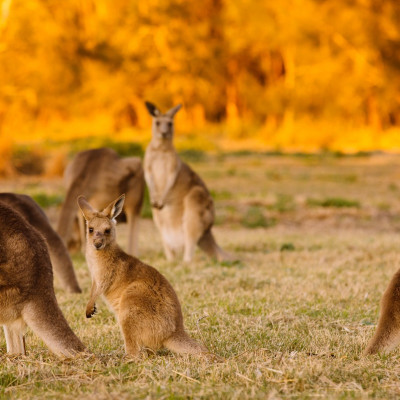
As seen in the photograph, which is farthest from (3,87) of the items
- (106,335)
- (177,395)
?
(177,395)

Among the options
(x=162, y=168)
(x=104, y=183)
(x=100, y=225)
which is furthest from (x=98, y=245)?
(x=162, y=168)

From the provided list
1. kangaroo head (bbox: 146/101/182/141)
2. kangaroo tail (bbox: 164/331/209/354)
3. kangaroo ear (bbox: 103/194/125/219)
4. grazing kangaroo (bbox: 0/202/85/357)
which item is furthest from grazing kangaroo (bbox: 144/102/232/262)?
grazing kangaroo (bbox: 0/202/85/357)

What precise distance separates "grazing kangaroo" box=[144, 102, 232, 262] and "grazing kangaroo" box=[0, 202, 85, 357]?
370 centimetres

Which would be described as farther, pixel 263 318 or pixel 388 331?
pixel 263 318

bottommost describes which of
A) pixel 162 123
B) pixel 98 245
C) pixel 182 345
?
pixel 182 345

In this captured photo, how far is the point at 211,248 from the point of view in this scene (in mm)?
7371

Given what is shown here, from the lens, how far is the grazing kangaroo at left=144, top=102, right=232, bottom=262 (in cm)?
736

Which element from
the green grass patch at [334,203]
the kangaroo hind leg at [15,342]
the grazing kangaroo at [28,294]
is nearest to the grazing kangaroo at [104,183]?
the kangaroo hind leg at [15,342]

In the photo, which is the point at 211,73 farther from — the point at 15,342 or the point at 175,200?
the point at 15,342

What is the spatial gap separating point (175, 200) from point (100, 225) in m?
3.33

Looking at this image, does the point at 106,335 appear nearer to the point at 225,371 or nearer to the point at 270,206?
the point at 225,371

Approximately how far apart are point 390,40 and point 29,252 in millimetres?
22965

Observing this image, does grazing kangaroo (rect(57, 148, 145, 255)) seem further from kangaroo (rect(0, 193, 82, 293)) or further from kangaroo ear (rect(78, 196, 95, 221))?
kangaroo ear (rect(78, 196, 95, 221))

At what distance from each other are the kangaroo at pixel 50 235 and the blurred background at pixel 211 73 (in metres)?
13.6
